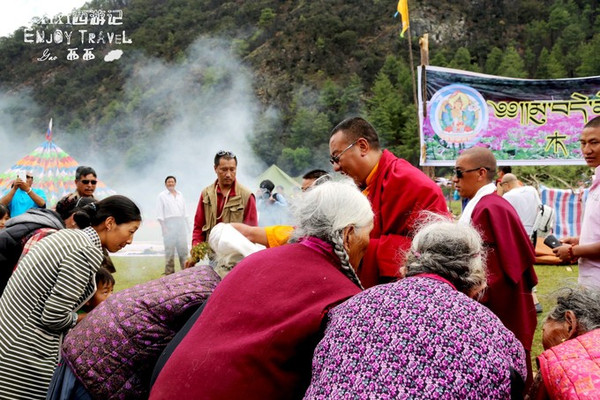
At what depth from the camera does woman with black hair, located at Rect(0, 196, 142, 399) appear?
2291 millimetres

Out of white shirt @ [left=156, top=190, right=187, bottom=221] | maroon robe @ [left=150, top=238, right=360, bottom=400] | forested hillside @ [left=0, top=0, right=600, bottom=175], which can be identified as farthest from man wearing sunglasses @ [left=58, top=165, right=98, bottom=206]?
forested hillside @ [left=0, top=0, right=600, bottom=175]

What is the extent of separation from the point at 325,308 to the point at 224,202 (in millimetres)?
3181

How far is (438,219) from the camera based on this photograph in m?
2.12

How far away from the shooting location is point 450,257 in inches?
65.4

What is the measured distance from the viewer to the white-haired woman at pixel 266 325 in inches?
60.2

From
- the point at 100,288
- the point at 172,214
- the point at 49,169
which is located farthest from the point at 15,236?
the point at 49,169

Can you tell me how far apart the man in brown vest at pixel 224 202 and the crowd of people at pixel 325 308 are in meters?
1.61

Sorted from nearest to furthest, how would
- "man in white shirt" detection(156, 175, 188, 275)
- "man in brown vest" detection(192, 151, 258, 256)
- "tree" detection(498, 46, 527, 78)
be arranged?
"man in brown vest" detection(192, 151, 258, 256) → "man in white shirt" detection(156, 175, 188, 275) → "tree" detection(498, 46, 527, 78)

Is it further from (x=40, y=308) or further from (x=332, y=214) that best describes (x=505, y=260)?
(x=40, y=308)

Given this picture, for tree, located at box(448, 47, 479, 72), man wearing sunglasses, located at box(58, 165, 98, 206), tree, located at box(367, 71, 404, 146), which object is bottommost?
man wearing sunglasses, located at box(58, 165, 98, 206)

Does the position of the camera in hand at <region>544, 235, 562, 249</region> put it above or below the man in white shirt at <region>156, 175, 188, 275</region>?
above

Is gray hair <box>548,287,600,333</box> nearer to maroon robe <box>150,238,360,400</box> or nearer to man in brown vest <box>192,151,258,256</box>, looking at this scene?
maroon robe <box>150,238,360,400</box>

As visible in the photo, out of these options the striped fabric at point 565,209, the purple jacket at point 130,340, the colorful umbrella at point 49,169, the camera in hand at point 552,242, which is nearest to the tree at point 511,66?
the striped fabric at point 565,209

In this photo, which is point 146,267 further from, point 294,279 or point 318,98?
point 318,98
